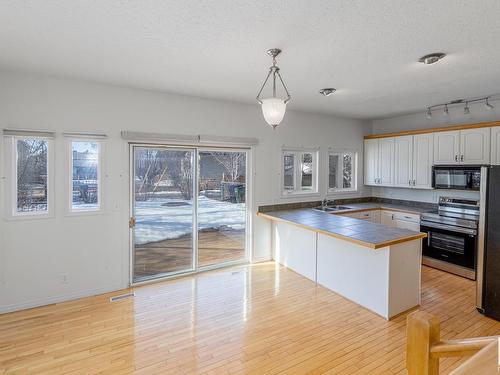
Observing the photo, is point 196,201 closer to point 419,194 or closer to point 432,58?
point 432,58

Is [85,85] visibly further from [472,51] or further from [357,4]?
[472,51]

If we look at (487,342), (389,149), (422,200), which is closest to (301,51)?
(487,342)

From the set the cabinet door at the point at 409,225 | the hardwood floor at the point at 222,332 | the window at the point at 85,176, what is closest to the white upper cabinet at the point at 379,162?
the cabinet door at the point at 409,225

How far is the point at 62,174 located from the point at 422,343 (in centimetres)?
372

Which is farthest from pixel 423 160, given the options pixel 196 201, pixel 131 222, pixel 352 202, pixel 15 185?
pixel 15 185

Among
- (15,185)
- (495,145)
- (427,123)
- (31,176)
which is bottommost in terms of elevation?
(15,185)

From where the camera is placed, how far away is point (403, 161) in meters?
5.12

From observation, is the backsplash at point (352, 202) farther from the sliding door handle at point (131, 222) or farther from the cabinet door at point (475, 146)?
the sliding door handle at point (131, 222)

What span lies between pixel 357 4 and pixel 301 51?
74 centimetres

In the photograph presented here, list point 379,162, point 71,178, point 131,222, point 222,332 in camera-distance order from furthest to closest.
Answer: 1. point 379,162
2. point 131,222
3. point 71,178
4. point 222,332

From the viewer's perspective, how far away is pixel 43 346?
2.54 metres

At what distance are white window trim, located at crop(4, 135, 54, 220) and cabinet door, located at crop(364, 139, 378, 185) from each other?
5.31 m

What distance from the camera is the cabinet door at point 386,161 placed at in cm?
533

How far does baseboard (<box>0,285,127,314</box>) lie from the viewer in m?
3.13
